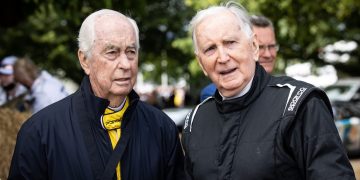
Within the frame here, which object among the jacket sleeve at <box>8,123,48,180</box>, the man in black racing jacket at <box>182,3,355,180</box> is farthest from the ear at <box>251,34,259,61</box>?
the jacket sleeve at <box>8,123,48,180</box>

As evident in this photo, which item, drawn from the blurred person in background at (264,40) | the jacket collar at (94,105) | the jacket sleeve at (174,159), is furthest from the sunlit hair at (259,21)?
the jacket collar at (94,105)

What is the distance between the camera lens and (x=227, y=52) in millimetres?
2986

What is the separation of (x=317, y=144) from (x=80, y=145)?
47.6 inches

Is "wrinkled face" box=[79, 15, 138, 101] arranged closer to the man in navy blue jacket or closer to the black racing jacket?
the man in navy blue jacket

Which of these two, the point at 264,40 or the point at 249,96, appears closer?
the point at 249,96

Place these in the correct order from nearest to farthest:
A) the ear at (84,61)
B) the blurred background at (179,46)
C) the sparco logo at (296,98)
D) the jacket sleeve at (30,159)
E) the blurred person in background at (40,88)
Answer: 1. the sparco logo at (296,98)
2. the jacket sleeve at (30,159)
3. the ear at (84,61)
4. the blurred person in background at (40,88)
5. the blurred background at (179,46)

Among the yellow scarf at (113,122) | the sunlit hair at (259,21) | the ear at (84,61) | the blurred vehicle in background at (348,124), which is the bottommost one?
the blurred vehicle in background at (348,124)

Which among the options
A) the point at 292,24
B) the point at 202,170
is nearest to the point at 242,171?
the point at 202,170

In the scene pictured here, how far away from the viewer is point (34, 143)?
3.17m

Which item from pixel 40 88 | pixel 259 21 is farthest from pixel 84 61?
pixel 40 88

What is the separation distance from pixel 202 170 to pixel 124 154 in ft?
1.62

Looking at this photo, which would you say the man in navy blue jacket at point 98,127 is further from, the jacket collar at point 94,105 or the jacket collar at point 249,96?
the jacket collar at point 249,96

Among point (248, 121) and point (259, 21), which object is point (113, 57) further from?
point (259, 21)

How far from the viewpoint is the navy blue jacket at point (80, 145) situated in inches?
125
